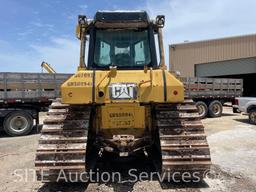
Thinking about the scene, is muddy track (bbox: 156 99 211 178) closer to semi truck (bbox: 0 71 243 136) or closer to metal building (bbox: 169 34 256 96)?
semi truck (bbox: 0 71 243 136)

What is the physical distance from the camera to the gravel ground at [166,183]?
578cm

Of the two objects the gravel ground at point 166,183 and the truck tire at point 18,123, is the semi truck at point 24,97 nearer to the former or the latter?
the truck tire at point 18,123

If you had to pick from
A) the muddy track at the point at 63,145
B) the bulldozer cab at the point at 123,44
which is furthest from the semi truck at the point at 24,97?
the muddy track at the point at 63,145

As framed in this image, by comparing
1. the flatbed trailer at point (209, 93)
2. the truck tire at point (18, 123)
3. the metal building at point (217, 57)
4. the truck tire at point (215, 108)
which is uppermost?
the metal building at point (217, 57)

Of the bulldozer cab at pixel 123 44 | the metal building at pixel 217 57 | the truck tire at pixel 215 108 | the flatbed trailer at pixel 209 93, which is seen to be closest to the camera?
→ the bulldozer cab at pixel 123 44

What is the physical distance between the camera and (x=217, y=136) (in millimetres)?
12047

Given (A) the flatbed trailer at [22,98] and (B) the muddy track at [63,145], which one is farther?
(A) the flatbed trailer at [22,98]

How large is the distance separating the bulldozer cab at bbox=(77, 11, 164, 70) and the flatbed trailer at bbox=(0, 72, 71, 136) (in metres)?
7.34

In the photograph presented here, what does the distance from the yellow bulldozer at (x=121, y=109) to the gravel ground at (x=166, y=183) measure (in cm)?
38

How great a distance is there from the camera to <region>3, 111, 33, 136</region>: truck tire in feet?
43.6

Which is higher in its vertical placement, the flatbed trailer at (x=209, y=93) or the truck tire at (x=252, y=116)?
the flatbed trailer at (x=209, y=93)

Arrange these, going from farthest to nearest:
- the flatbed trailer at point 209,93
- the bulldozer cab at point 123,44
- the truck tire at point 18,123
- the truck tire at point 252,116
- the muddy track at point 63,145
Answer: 1. the flatbed trailer at point 209,93
2. the truck tire at point 252,116
3. the truck tire at point 18,123
4. the bulldozer cab at point 123,44
5. the muddy track at point 63,145

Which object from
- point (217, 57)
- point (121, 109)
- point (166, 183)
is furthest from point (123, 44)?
point (217, 57)

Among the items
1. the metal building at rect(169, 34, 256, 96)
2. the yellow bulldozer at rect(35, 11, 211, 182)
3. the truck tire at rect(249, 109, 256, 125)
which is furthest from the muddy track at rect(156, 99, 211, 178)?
the metal building at rect(169, 34, 256, 96)
